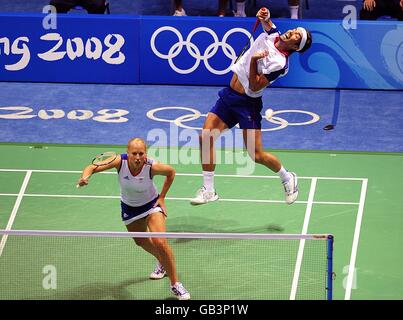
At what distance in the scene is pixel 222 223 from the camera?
14281 millimetres

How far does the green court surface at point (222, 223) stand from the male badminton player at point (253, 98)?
52cm

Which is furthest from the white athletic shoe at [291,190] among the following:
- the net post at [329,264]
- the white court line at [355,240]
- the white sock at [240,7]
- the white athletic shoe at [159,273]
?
the white sock at [240,7]

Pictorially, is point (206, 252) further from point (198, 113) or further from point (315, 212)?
point (198, 113)

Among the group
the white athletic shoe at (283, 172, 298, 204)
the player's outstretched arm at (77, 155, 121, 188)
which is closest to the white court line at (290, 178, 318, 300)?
the white athletic shoe at (283, 172, 298, 204)

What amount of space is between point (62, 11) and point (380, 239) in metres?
8.64

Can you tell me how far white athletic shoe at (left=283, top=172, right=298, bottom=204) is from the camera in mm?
14336

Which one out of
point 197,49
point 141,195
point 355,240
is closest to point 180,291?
point 141,195

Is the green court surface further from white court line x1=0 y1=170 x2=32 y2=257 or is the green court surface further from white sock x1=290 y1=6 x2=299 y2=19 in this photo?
white sock x1=290 y1=6 x2=299 y2=19

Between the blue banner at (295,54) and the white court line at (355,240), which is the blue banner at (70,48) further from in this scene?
the white court line at (355,240)

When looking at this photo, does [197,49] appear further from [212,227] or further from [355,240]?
[355,240]

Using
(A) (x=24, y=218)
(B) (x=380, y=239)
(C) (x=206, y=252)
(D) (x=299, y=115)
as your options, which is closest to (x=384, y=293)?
(B) (x=380, y=239)

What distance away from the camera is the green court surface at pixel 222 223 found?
12.5 metres

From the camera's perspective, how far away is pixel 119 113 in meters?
18.3

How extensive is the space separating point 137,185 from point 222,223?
93.9 inches
